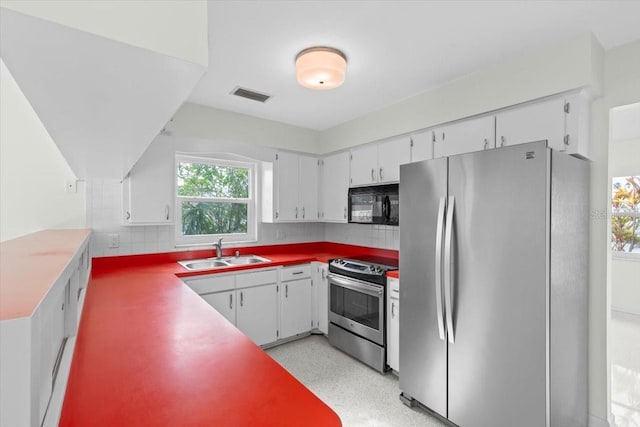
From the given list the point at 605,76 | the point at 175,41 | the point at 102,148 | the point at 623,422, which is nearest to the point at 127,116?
the point at 175,41

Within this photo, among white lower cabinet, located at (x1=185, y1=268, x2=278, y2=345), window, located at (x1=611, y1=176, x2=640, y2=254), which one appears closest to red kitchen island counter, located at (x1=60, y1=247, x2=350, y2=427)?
white lower cabinet, located at (x1=185, y1=268, x2=278, y2=345)

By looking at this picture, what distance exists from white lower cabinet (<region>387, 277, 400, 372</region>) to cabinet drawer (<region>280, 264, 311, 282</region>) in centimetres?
110

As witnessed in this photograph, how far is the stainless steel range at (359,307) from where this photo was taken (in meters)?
2.72

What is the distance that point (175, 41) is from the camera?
0.45 meters

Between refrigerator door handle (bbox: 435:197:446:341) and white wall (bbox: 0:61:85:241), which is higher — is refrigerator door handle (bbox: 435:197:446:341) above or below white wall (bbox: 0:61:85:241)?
below

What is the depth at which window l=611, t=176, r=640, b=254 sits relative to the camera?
4.21 m

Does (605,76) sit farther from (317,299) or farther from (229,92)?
(317,299)

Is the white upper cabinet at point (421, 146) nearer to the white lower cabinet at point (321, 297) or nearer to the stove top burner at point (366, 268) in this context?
the stove top burner at point (366, 268)

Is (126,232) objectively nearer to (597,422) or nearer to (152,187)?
(152,187)

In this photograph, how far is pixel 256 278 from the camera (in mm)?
3102

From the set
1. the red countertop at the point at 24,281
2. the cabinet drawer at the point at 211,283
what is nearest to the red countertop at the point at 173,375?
the red countertop at the point at 24,281

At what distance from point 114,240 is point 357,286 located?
7.47ft

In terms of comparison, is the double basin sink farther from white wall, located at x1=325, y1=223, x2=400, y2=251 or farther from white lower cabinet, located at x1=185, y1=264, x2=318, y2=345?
white wall, located at x1=325, y1=223, x2=400, y2=251

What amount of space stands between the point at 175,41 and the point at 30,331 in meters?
0.42
